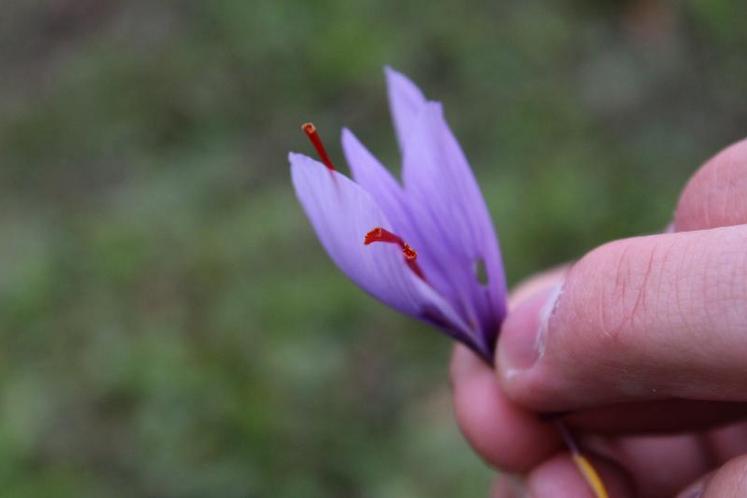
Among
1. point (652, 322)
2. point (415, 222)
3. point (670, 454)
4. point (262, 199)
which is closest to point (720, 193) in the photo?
point (652, 322)

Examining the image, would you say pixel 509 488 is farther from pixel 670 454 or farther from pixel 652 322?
pixel 652 322

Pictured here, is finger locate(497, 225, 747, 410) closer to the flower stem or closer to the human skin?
the human skin

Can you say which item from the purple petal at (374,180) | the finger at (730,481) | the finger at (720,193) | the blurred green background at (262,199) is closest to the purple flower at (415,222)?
the purple petal at (374,180)

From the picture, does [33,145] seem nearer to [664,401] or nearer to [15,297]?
[15,297]

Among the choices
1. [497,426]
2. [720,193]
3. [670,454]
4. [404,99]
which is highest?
[404,99]

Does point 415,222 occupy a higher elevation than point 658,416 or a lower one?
higher

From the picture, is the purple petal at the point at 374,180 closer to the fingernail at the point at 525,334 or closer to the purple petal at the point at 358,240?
the purple petal at the point at 358,240

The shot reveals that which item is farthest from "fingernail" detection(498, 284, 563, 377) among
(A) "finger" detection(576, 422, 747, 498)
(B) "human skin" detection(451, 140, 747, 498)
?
(A) "finger" detection(576, 422, 747, 498)
